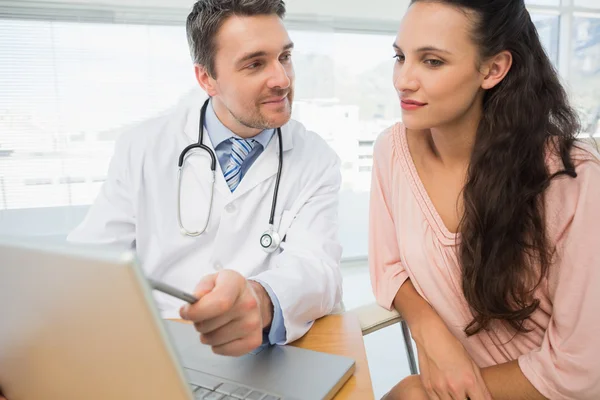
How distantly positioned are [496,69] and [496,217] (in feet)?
0.85

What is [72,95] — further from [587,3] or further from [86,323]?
[587,3]

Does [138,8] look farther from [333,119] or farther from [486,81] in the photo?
[486,81]

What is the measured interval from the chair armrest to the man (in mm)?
63

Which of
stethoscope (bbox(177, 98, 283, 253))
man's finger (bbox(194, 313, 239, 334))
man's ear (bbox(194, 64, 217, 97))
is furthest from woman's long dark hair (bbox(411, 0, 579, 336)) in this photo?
man's ear (bbox(194, 64, 217, 97))

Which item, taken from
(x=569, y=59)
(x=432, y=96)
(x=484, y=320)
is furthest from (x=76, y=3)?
(x=569, y=59)

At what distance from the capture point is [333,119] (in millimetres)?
3412

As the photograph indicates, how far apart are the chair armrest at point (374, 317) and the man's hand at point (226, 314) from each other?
1.13 ft

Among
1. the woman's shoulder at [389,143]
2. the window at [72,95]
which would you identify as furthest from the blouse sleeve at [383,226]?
the window at [72,95]

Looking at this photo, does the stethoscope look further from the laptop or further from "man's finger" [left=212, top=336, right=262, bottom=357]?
the laptop

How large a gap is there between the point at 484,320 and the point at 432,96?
0.42 meters

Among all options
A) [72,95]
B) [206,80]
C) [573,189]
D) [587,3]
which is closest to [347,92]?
[72,95]

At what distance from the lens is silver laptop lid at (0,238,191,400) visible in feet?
1.00

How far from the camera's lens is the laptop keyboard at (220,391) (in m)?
0.56

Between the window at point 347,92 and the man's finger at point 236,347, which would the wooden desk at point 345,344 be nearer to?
the man's finger at point 236,347
